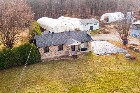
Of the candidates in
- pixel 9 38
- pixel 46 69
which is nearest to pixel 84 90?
pixel 46 69

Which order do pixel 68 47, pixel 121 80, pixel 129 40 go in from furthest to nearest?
1. pixel 129 40
2. pixel 68 47
3. pixel 121 80

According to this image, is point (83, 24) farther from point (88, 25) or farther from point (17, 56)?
point (17, 56)

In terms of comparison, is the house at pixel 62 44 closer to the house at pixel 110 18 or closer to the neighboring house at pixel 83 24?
the neighboring house at pixel 83 24

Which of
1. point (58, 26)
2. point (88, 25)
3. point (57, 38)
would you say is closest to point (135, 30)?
point (88, 25)

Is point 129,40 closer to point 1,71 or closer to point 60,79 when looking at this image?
point 60,79

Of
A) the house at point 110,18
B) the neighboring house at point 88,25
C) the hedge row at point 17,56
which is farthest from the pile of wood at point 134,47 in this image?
the house at point 110,18

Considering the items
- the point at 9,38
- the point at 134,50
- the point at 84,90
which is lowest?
the point at 84,90
